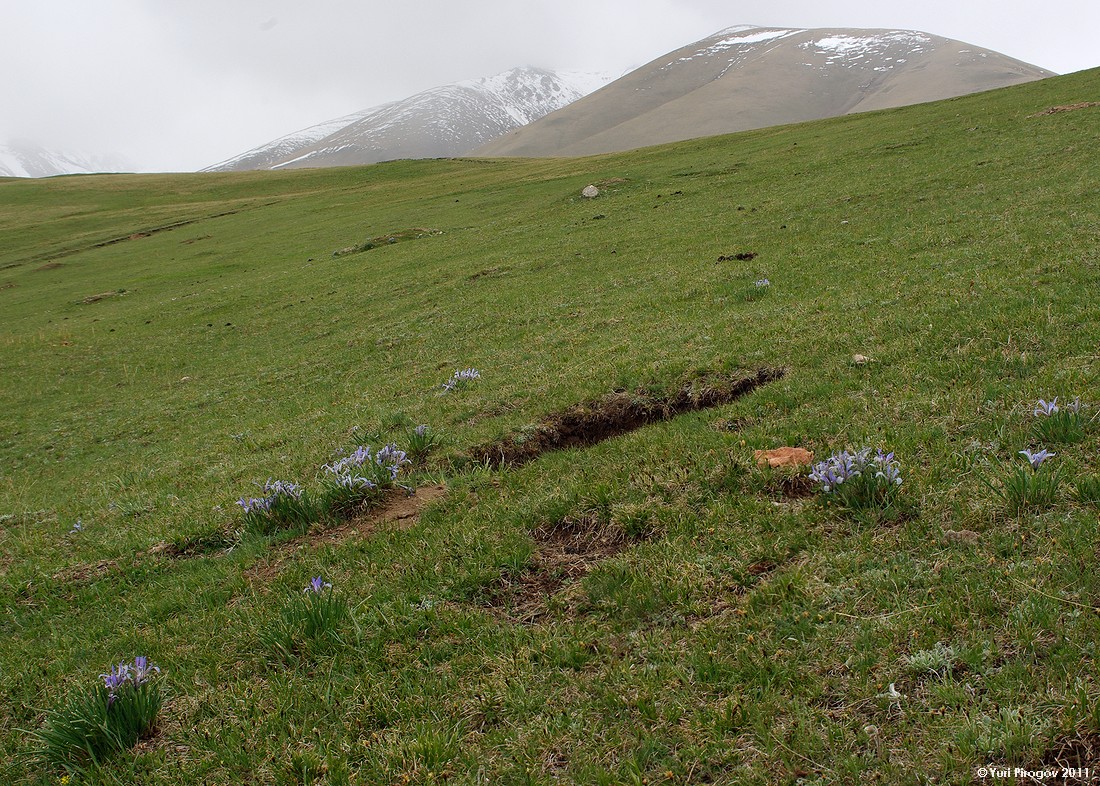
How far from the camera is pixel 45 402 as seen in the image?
70.9 feet

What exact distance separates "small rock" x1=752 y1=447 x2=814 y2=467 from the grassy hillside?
0.20 m

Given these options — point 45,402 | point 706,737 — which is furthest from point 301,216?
point 706,737

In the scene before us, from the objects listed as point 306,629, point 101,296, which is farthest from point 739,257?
point 101,296

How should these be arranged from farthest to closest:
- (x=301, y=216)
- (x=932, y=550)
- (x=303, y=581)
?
(x=301, y=216)
(x=303, y=581)
(x=932, y=550)

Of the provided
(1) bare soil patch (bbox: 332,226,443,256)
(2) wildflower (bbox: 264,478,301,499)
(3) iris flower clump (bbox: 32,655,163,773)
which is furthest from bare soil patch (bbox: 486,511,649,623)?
(1) bare soil patch (bbox: 332,226,443,256)

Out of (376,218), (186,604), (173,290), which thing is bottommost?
(186,604)

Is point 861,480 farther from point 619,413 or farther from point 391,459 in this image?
point 391,459

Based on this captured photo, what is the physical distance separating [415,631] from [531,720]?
1.49 m

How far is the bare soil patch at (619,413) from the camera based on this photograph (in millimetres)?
9359

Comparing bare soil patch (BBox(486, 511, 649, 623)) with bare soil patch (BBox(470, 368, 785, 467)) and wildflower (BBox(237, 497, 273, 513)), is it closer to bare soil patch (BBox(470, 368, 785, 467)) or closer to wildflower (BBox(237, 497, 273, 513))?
bare soil patch (BBox(470, 368, 785, 467))

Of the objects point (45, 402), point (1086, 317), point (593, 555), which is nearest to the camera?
point (593, 555)

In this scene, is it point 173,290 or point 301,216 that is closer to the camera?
point 173,290

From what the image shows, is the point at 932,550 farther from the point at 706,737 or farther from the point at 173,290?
the point at 173,290

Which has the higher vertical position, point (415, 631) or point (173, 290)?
point (173, 290)
